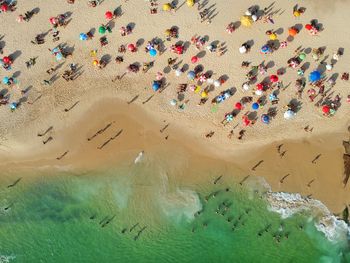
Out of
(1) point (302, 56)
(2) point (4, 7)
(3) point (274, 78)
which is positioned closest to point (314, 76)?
(1) point (302, 56)

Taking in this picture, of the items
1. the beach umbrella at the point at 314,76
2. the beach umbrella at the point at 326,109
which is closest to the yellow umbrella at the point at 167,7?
the beach umbrella at the point at 314,76

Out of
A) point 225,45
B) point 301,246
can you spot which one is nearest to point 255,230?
point 301,246

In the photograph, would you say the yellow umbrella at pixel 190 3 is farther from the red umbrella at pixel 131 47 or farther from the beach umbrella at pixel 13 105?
the beach umbrella at pixel 13 105

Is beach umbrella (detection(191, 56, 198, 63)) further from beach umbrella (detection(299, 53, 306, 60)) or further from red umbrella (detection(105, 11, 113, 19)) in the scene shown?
beach umbrella (detection(299, 53, 306, 60))

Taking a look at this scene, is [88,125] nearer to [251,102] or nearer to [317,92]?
[251,102]

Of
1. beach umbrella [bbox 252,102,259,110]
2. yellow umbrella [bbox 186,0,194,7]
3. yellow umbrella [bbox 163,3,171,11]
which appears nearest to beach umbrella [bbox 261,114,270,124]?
beach umbrella [bbox 252,102,259,110]

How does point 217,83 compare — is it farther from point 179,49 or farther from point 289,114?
point 289,114
